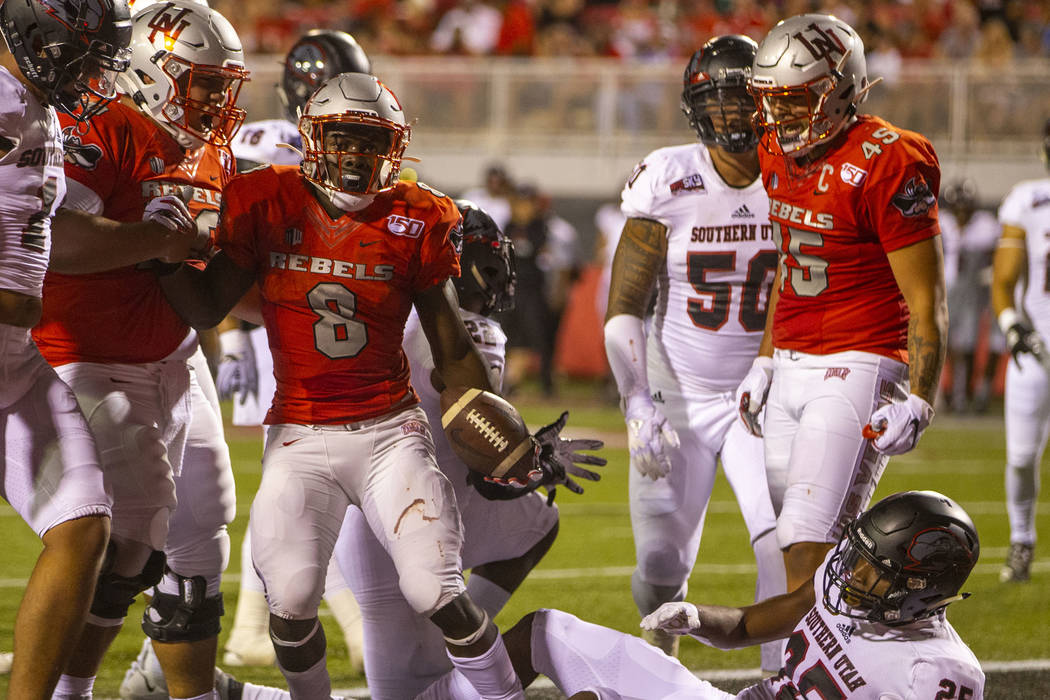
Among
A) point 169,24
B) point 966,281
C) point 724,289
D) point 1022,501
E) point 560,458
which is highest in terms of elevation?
point 169,24

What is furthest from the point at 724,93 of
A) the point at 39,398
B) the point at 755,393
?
the point at 39,398

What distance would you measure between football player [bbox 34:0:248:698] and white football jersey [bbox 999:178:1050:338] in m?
4.02

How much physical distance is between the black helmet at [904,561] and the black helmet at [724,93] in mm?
1616

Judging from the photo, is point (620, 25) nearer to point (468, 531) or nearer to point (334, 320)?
point (468, 531)

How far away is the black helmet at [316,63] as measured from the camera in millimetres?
5191

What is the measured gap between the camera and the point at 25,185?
3.13m

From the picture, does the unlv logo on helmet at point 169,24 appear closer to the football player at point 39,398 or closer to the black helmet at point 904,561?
the football player at point 39,398

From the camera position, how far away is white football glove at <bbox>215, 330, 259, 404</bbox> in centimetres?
473

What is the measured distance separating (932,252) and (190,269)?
1.97 meters

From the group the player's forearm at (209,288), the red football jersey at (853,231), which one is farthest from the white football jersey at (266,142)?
the red football jersey at (853,231)

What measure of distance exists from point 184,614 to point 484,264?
1.27m

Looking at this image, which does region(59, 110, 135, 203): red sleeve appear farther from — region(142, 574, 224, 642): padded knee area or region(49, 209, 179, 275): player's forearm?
region(142, 574, 224, 642): padded knee area

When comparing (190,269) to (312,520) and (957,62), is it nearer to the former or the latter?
(312,520)

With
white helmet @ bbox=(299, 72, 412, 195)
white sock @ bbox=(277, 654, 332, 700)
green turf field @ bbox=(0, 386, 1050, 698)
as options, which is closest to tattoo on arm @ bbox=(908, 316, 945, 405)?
green turf field @ bbox=(0, 386, 1050, 698)
